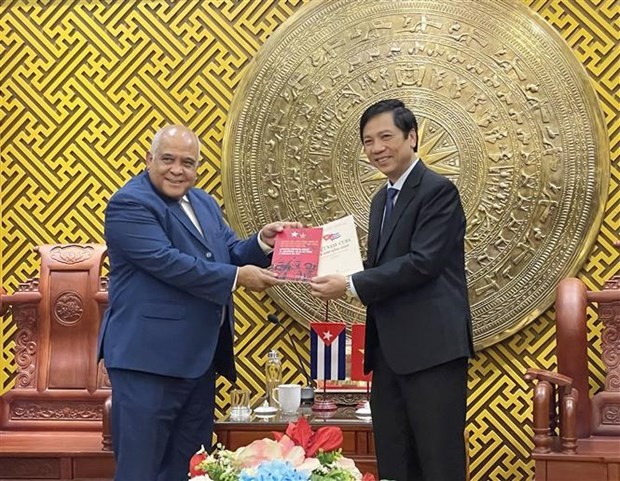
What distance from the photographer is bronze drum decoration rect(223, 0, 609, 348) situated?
162 inches

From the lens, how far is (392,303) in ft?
9.29

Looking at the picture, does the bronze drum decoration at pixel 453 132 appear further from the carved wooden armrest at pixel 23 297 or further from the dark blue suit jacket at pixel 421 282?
the dark blue suit jacket at pixel 421 282

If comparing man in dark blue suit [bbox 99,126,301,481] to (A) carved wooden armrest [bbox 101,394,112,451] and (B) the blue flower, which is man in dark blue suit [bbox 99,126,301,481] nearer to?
(A) carved wooden armrest [bbox 101,394,112,451]

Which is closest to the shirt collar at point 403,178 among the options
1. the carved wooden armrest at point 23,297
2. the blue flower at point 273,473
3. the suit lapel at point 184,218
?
the suit lapel at point 184,218

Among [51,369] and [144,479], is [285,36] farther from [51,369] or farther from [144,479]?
[144,479]

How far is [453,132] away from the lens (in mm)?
4219

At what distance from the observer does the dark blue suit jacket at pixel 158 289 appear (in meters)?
2.98

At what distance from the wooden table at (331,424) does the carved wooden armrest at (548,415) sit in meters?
0.63

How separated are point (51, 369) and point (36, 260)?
77 centimetres

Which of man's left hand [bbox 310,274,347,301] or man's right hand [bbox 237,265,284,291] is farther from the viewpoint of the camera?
man's right hand [bbox 237,265,284,291]

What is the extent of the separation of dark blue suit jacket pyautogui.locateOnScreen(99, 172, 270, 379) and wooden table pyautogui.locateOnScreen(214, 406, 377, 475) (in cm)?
53

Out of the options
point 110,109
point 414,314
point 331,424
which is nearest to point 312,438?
point 414,314

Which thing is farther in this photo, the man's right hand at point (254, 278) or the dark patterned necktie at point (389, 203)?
the man's right hand at point (254, 278)

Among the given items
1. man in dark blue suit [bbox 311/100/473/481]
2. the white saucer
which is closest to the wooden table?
the white saucer
